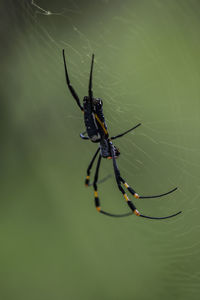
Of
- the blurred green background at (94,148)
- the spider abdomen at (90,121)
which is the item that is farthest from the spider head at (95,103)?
the blurred green background at (94,148)

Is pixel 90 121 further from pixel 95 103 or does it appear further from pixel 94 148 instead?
pixel 94 148

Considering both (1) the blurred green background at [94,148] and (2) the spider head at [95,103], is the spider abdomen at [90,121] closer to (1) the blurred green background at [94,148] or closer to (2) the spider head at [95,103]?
(2) the spider head at [95,103]

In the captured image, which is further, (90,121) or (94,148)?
(94,148)

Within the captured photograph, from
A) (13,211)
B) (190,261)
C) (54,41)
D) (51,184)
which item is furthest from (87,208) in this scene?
(54,41)

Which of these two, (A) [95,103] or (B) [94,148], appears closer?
(A) [95,103]

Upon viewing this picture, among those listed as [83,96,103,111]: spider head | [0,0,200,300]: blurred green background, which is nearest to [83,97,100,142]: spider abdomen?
[83,96,103,111]: spider head

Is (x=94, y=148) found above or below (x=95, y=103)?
above

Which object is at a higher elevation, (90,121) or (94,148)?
(94,148)

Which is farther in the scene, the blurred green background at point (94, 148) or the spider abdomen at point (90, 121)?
the blurred green background at point (94, 148)

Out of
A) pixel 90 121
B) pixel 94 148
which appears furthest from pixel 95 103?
pixel 94 148
